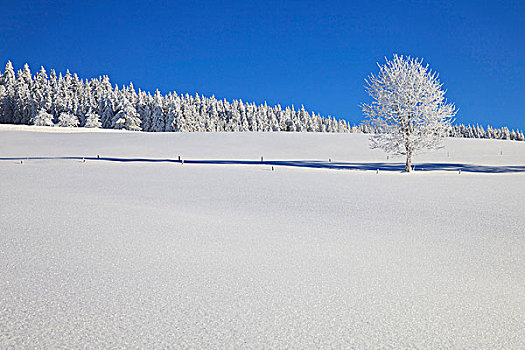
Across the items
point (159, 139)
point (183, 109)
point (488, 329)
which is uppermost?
point (183, 109)

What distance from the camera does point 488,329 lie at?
366 centimetres

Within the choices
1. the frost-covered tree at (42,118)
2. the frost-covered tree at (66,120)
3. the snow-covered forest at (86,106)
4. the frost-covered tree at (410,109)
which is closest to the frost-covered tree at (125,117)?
the snow-covered forest at (86,106)

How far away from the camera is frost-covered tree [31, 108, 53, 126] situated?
86375 mm

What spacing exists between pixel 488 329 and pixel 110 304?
13.6 feet

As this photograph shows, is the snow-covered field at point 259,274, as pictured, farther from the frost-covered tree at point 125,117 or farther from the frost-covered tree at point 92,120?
the frost-covered tree at point 92,120

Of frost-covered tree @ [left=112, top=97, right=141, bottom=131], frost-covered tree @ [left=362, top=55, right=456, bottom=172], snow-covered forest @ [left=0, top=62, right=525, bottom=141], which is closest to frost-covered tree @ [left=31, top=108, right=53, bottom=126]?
snow-covered forest @ [left=0, top=62, right=525, bottom=141]

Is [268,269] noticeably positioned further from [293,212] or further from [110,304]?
[293,212]

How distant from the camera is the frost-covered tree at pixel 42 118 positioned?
86375 mm

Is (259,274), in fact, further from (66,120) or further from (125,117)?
(66,120)

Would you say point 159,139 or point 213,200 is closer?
point 213,200

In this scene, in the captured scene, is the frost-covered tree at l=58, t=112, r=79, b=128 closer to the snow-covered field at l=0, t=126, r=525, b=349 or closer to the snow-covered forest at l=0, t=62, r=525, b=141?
the snow-covered forest at l=0, t=62, r=525, b=141

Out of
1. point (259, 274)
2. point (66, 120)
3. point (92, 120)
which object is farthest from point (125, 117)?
point (259, 274)

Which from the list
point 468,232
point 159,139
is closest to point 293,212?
point 468,232

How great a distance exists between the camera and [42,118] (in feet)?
284
